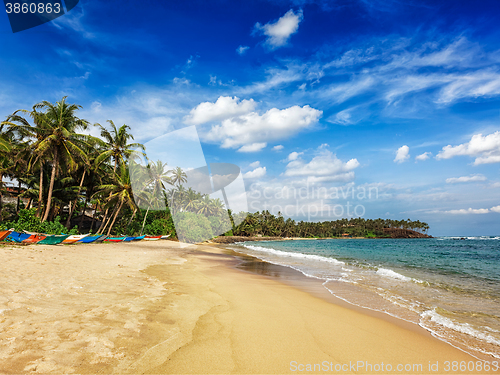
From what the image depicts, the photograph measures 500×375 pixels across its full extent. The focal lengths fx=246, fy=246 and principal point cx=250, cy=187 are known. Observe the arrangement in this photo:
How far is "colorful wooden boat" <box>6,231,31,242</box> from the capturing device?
46.2 ft

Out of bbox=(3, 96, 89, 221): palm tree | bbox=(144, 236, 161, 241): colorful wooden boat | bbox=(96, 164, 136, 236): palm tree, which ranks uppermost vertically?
bbox=(3, 96, 89, 221): palm tree

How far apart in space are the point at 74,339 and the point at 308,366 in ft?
10.6

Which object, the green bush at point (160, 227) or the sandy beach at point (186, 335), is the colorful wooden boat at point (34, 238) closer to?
the sandy beach at point (186, 335)

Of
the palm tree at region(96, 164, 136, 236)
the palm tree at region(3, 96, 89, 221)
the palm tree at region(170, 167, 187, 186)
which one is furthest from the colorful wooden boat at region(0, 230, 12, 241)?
the palm tree at region(170, 167, 187, 186)

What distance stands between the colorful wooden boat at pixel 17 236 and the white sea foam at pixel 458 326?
64.1 feet

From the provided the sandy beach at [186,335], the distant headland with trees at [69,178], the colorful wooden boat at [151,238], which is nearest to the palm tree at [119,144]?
the distant headland with trees at [69,178]

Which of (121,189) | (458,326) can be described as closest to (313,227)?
(121,189)

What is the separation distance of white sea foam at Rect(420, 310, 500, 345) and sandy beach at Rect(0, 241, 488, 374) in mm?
952

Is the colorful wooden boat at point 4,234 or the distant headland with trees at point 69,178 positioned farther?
the distant headland with trees at point 69,178

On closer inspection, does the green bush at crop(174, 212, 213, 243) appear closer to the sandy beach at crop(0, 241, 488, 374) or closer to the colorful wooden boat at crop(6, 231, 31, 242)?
the colorful wooden boat at crop(6, 231, 31, 242)

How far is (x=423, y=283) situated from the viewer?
399 inches

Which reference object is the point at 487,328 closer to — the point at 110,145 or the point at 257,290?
the point at 257,290

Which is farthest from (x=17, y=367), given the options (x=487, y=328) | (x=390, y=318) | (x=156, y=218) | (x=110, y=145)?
(x=156, y=218)

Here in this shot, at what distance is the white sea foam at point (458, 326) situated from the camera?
15.4 ft
